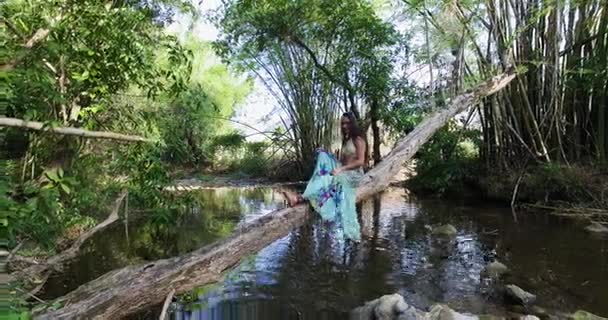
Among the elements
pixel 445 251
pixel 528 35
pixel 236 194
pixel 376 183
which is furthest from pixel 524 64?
pixel 236 194

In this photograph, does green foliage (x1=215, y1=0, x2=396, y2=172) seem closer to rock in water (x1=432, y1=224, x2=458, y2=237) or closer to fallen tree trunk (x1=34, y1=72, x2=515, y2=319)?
rock in water (x1=432, y1=224, x2=458, y2=237)

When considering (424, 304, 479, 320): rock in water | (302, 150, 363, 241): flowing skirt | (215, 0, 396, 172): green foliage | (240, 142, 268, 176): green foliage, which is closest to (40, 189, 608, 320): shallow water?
(424, 304, 479, 320): rock in water

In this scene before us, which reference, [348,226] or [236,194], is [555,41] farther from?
[236,194]

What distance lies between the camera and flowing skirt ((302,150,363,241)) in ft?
15.9

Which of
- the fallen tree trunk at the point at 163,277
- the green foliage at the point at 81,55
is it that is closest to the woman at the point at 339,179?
the fallen tree trunk at the point at 163,277

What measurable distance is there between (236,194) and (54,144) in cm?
1169

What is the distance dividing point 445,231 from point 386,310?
445cm

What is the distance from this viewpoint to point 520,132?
10930mm

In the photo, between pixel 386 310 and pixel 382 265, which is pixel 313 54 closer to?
pixel 382 265

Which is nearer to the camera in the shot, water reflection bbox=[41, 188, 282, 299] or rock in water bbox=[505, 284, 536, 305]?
water reflection bbox=[41, 188, 282, 299]

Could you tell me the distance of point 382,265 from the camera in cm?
657

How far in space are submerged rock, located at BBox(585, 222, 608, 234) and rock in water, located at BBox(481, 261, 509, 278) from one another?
3323 millimetres

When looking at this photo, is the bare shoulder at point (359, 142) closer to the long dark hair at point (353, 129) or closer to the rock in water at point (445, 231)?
the long dark hair at point (353, 129)

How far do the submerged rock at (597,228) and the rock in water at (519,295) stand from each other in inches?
166
